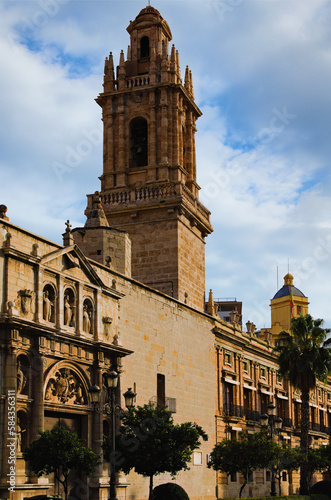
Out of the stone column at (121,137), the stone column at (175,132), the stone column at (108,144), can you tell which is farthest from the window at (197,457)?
the stone column at (108,144)

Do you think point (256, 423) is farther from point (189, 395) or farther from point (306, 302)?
point (306, 302)

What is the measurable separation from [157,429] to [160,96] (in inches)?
822

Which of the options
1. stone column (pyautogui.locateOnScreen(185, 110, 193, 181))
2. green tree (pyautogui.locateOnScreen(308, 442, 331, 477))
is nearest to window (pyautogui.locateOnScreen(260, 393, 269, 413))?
green tree (pyautogui.locateOnScreen(308, 442, 331, 477))

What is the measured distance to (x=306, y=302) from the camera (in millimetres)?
75938

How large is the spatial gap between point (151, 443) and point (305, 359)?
1653cm

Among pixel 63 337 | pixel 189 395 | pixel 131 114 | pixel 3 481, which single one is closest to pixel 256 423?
pixel 189 395

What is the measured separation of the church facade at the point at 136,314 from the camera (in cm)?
2138

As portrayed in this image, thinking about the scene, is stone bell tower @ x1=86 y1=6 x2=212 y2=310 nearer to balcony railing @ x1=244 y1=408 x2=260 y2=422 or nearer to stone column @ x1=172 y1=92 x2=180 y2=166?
stone column @ x1=172 y1=92 x2=180 y2=166

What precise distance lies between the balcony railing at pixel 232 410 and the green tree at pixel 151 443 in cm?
1396

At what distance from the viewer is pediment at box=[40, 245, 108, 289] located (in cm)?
2292

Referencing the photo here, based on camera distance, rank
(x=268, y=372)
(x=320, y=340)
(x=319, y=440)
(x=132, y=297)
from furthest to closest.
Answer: (x=319, y=440)
(x=268, y=372)
(x=320, y=340)
(x=132, y=297)

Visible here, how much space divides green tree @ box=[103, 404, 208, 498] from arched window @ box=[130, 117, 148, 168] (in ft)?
60.3

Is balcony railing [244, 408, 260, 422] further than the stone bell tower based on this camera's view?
Yes

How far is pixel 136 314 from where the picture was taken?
28.1 metres
